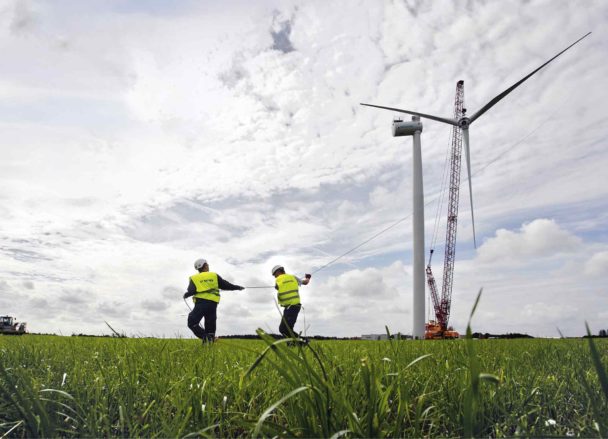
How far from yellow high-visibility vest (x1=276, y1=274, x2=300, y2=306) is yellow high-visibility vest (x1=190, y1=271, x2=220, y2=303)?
98.8 inches

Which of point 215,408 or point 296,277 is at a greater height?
point 296,277

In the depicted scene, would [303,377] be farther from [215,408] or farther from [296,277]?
[296,277]

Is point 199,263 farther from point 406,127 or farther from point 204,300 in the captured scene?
point 406,127

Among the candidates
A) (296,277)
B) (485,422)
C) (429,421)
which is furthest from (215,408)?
(296,277)

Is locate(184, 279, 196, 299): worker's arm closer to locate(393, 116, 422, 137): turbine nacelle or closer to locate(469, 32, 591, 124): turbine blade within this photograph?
locate(469, 32, 591, 124): turbine blade

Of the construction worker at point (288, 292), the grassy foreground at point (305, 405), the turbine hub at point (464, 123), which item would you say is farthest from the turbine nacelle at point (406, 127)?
the grassy foreground at point (305, 405)

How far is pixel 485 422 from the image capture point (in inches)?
121

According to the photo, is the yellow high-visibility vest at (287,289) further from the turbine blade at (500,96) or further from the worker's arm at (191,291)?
the turbine blade at (500,96)

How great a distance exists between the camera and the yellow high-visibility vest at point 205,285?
1599 cm

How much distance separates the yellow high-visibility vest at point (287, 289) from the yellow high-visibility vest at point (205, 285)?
2509 millimetres

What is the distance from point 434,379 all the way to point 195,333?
1320 cm

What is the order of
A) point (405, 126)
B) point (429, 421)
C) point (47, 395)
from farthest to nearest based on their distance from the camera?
1. point (405, 126)
2. point (47, 395)
3. point (429, 421)

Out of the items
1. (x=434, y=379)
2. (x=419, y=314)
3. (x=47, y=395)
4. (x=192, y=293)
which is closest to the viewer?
(x=47, y=395)

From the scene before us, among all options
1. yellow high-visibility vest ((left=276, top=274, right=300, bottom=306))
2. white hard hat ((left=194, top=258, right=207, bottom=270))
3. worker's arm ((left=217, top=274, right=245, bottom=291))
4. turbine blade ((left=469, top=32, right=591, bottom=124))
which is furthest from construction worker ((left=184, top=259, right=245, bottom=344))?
turbine blade ((left=469, top=32, right=591, bottom=124))
